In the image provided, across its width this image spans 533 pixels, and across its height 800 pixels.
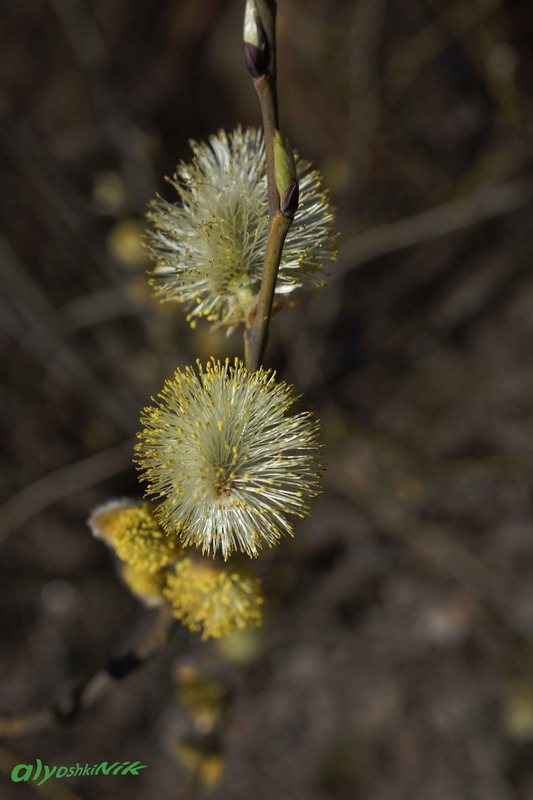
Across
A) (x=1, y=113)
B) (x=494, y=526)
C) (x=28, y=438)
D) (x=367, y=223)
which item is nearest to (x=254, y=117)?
(x=367, y=223)

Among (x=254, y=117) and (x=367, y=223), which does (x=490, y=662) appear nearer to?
(x=367, y=223)

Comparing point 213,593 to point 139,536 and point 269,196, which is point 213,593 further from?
point 269,196

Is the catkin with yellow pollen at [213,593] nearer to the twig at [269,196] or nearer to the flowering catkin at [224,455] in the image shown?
the flowering catkin at [224,455]

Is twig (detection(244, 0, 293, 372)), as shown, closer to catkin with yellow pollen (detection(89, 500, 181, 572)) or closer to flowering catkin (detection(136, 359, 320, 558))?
flowering catkin (detection(136, 359, 320, 558))

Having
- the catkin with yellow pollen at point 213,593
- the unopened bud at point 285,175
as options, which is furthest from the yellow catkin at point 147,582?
the unopened bud at point 285,175

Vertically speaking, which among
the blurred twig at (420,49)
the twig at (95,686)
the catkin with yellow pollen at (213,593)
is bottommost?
the twig at (95,686)

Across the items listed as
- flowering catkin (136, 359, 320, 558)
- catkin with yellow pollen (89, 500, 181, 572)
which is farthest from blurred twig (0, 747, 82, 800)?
→ flowering catkin (136, 359, 320, 558)

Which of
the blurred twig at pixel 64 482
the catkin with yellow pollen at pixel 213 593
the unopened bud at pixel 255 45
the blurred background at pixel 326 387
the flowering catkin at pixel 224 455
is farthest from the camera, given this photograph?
the blurred background at pixel 326 387
